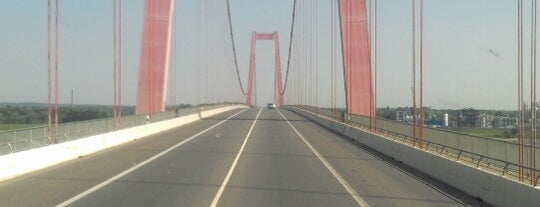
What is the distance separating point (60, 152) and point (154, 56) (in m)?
23.9

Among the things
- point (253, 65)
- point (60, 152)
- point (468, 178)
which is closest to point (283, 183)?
point (468, 178)

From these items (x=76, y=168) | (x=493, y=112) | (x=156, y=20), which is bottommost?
(x=76, y=168)

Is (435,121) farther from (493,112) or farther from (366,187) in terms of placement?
(366,187)

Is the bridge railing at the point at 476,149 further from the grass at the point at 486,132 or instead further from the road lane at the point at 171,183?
the road lane at the point at 171,183

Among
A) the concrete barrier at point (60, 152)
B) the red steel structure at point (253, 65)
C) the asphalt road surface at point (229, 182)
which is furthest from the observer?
the red steel structure at point (253, 65)

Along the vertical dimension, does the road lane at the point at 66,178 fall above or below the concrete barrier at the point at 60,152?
below

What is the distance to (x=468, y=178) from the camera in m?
14.3

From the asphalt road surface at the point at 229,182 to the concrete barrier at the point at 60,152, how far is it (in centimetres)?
42

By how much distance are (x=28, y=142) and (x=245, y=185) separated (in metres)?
7.54

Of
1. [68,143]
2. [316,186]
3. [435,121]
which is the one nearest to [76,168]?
[68,143]

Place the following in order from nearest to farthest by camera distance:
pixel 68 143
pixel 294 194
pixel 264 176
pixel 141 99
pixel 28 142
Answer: pixel 294 194
pixel 264 176
pixel 28 142
pixel 68 143
pixel 141 99

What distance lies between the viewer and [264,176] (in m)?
16.8

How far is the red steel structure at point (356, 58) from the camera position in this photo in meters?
46.3

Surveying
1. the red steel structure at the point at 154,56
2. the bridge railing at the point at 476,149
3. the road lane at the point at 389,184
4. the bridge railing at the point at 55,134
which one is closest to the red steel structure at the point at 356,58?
the red steel structure at the point at 154,56
